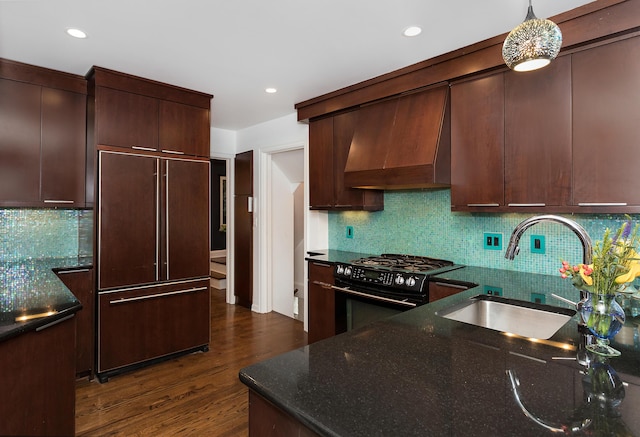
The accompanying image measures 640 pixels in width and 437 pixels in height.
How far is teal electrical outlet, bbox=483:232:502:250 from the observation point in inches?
106

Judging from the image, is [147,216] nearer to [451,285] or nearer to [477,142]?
[451,285]

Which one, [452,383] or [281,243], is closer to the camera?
[452,383]

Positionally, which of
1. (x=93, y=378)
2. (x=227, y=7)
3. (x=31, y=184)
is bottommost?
(x=93, y=378)

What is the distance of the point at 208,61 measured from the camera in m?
2.73

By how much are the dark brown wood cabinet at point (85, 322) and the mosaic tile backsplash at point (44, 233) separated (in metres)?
0.28

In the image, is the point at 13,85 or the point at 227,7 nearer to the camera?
the point at 227,7

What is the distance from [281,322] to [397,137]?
2.63 meters

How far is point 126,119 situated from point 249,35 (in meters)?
1.37

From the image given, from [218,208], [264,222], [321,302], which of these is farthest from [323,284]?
[218,208]

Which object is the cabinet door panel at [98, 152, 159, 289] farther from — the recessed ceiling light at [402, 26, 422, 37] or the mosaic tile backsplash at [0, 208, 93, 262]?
the recessed ceiling light at [402, 26, 422, 37]

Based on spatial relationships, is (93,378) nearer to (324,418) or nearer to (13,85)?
(13,85)

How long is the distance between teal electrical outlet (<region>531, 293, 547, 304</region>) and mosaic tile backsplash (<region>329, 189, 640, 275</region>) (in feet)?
2.31

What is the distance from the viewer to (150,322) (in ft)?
10.1

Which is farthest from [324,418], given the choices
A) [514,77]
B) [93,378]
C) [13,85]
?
[13,85]
